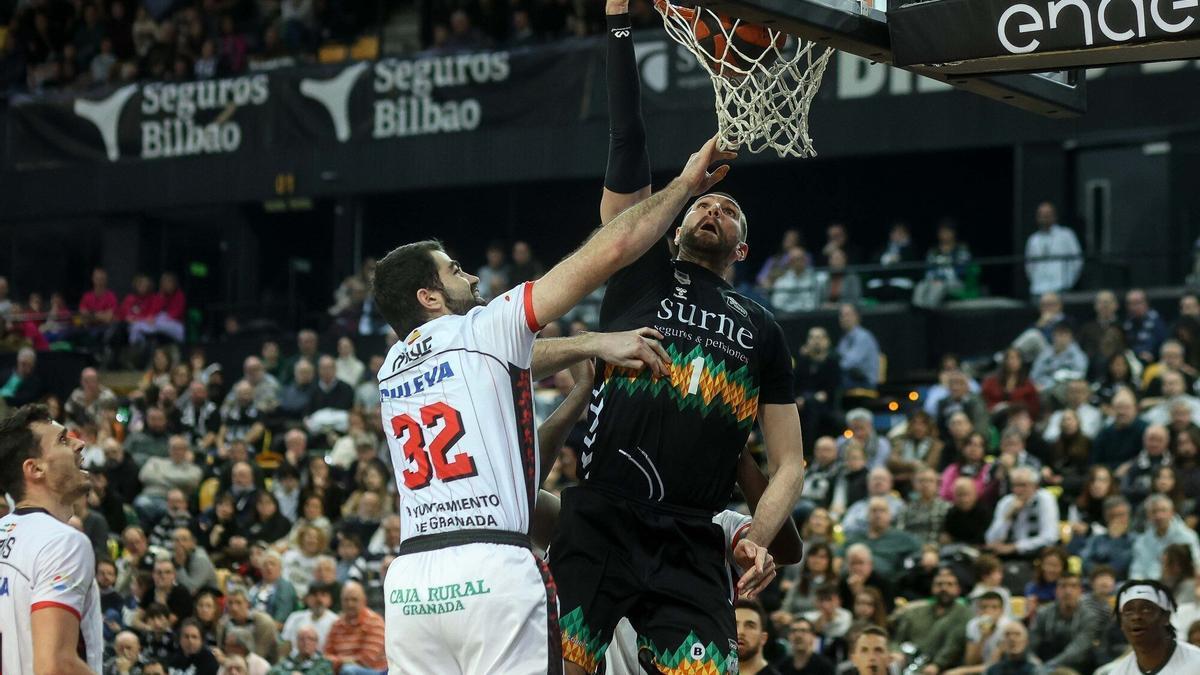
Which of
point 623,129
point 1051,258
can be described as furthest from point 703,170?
point 1051,258

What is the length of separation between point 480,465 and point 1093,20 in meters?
2.67

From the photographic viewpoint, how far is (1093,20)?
6109 mm

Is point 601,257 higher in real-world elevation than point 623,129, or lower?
lower

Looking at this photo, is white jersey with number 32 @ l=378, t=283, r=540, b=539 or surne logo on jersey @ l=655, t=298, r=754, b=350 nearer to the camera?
white jersey with number 32 @ l=378, t=283, r=540, b=539

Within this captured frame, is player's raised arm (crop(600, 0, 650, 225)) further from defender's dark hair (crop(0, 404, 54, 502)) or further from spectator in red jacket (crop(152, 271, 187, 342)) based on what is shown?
spectator in red jacket (crop(152, 271, 187, 342))

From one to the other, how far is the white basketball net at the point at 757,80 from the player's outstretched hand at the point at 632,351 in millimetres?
1194

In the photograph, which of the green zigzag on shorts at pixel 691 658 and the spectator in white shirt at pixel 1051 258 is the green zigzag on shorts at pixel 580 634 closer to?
the green zigzag on shorts at pixel 691 658

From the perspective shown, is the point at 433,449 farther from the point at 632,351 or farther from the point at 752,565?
the point at 752,565

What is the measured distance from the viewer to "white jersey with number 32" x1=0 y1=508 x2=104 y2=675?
20.5 feet

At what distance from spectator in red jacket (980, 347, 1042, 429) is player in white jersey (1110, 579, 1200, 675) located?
8085 millimetres

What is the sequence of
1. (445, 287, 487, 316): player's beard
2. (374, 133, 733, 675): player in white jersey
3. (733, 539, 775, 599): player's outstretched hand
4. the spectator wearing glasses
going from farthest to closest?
the spectator wearing glasses < (733, 539, 775, 599): player's outstretched hand < (445, 287, 487, 316): player's beard < (374, 133, 733, 675): player in white jersey

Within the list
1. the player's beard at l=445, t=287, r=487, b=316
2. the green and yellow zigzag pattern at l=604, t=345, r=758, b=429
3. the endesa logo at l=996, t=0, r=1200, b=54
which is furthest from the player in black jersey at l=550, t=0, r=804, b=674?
the endesa logo at l=996, t=0, r=1200, b=54

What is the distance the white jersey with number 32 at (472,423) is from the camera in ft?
18.4

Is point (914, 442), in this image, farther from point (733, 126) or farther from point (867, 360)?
point (733, 126)
